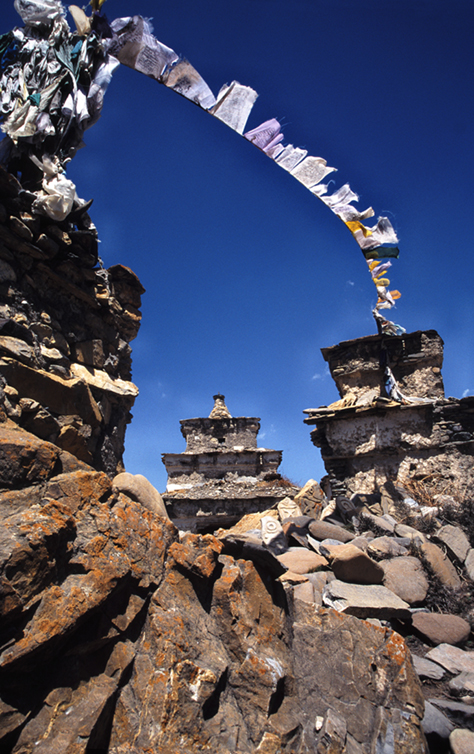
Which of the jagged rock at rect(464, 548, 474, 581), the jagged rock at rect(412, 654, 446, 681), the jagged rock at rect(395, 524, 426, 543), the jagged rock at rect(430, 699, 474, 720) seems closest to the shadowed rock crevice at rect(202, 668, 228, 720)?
the jagged rock at rect(430, 699, 474, 720)

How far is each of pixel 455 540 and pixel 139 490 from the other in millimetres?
4737

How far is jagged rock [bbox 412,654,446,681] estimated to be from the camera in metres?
3.08

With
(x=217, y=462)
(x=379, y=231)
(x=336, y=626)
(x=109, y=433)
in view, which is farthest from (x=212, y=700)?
(x=217, y=462)

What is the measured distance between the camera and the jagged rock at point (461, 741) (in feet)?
7.53

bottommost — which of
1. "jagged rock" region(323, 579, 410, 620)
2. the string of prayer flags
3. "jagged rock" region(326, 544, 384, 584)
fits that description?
"jagged rock" region(323, 579, 410, 620)

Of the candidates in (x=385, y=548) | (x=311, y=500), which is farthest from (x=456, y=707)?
(x=311, y=500)

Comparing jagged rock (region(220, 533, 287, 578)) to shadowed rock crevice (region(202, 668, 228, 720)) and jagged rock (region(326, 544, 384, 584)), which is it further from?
jagged rock (region(326, 544, 384, 584))

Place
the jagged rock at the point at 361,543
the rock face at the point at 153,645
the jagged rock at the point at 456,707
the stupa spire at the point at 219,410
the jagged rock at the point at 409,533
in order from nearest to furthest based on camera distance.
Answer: the rock face at the point at 153,645, the jagged rock at the point at 456,707, the jagged rock at the point at 361,543, the jagged rock at the point at 409,533, the stupa spire at the point at 219,410

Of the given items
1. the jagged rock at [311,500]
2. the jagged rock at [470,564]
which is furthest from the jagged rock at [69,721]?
the jagged rock at [311,500]

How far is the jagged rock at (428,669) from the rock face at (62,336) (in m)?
3.77

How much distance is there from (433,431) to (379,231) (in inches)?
210

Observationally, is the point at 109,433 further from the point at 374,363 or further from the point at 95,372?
the point at 374,363

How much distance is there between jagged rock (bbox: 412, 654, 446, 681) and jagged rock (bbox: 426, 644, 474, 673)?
66 millimetres

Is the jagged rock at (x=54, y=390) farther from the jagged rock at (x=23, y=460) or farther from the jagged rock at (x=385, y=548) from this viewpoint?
the jagged rock at (x=385, y=548)
